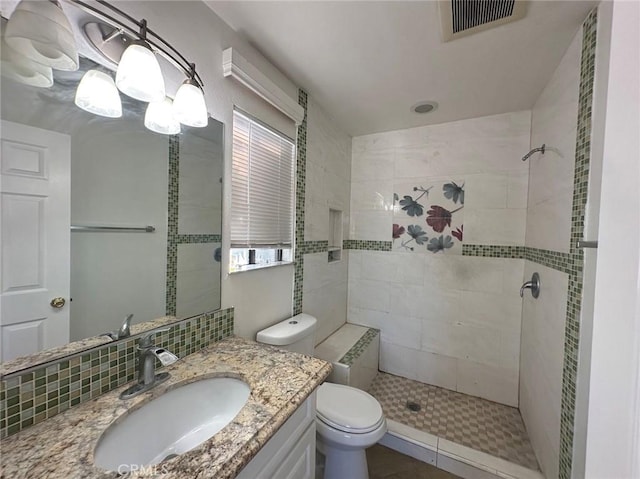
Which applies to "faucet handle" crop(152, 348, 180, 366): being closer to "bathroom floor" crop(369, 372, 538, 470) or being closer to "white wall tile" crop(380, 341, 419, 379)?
"bathroom floor" crop(369, 372, 538, 470)

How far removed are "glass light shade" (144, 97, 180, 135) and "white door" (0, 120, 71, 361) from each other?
28cm

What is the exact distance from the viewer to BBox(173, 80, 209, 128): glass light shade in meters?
0.98

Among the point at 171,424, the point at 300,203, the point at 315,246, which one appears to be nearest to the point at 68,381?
the point at 171,424

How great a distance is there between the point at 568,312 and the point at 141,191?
77.2 inches

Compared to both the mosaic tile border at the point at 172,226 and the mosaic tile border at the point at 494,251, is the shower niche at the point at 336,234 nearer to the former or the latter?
the mosaic tile border at the point at 494,251

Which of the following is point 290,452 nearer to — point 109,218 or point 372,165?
point 109,218

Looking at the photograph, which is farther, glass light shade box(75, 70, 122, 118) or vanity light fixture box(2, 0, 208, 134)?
glass light shade box(75, 70, 122, 118)

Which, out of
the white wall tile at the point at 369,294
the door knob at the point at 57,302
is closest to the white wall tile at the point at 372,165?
the white wall tile at the point at 369,294

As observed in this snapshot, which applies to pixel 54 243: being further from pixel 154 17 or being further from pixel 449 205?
pixel 449 205

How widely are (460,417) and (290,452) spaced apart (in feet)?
5.50

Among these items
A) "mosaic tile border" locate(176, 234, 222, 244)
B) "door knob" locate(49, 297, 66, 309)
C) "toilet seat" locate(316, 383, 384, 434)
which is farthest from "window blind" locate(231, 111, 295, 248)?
"toilet seat" locate(316, 383, 384, 434)

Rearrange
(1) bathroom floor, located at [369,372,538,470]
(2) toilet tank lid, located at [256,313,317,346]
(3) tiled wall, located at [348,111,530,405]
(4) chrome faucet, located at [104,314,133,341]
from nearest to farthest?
(4) chrome faucet, located at [104,314,133,341] < (2) toilet tank lid, located at [256,313,317,346] < (1) bathroom floor, located at [369,372,538,470] < (3) tiled wall, located at [348,111,530,405]

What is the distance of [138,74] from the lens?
0.83 m

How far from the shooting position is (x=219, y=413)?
93 cm
